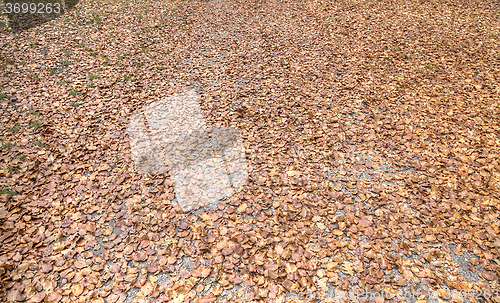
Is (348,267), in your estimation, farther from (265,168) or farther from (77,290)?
(77,290)

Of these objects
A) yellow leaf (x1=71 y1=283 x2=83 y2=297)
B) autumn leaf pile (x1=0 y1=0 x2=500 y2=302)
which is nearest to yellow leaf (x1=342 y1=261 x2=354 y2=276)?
autumn leaf pile (x1=0 y1=0 x2=500 y2=302)

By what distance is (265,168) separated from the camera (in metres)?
4.30

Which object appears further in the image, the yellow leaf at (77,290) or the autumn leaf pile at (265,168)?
the autumn leaf pile at (265,168)

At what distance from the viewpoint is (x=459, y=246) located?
3.23 m

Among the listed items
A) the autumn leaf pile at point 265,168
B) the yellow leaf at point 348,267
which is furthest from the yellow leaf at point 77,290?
the yellow leaf at point 348,267

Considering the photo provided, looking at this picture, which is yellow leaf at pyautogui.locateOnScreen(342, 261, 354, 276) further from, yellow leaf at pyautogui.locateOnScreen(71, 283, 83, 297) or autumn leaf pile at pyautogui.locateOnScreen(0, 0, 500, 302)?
yellow leaf at pyautogui.locateOnScreen(71, 283, 83, 297)

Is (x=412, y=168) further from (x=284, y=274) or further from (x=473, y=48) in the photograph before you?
(x=473, y=48)

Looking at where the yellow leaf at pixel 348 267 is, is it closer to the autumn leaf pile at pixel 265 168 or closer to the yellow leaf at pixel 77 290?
the autumn leaf pile at pixel 265 168

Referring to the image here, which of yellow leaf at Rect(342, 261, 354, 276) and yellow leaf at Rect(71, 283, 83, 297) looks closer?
yellow leaf at Rect(71, 283, 83, 297)

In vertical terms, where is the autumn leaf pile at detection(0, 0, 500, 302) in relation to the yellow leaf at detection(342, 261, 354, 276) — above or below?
above

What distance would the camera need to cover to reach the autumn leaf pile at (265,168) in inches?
121

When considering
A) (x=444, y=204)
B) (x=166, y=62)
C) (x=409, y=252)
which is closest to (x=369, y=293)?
(x=409, y=252)

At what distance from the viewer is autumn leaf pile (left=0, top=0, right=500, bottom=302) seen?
306cm

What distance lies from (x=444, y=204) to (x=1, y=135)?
24.9 feet
